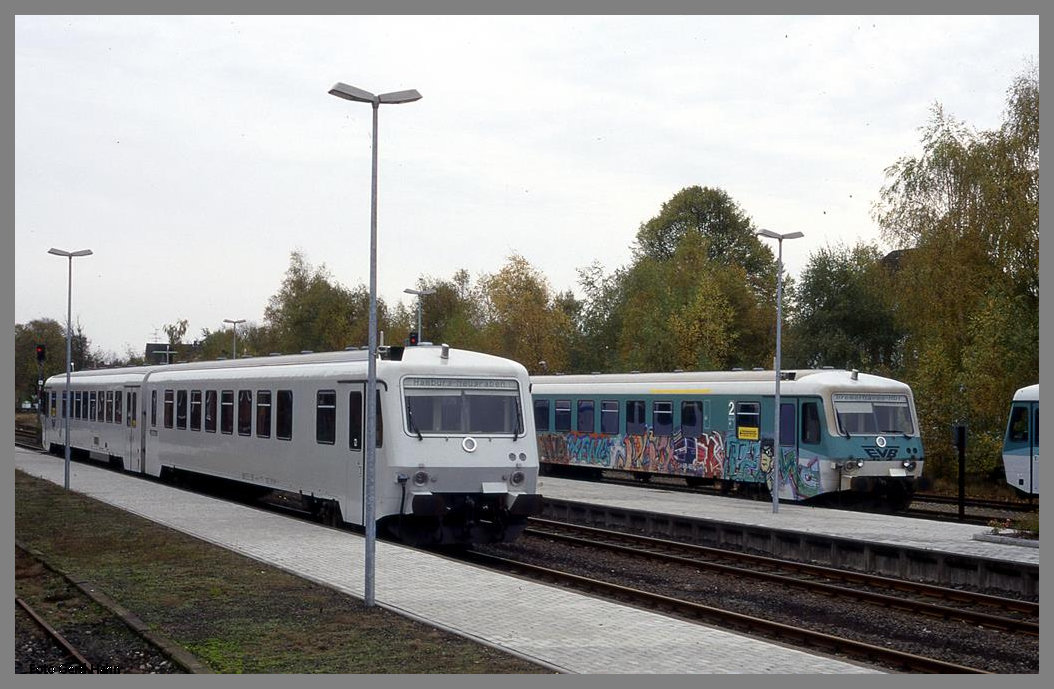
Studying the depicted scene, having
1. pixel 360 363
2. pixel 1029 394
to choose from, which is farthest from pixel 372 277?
pixel 1029 394

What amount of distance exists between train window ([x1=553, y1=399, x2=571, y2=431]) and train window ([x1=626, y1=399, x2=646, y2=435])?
9.64ft

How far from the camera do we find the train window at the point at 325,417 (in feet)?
65.8

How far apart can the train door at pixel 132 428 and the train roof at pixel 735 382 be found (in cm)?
1106

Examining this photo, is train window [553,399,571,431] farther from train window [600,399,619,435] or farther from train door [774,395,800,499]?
train door [774,395,800,499]

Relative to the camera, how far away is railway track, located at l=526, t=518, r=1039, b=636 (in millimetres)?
14828

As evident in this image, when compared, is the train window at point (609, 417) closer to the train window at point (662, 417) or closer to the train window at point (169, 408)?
the train window at point (662, 417)

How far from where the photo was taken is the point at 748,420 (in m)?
27.9

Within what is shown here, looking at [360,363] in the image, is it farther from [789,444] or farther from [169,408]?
[169,408]

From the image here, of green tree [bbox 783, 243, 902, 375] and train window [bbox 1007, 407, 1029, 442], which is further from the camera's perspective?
green tree [bbox 783, 243, 902, 375]

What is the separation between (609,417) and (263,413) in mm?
11753

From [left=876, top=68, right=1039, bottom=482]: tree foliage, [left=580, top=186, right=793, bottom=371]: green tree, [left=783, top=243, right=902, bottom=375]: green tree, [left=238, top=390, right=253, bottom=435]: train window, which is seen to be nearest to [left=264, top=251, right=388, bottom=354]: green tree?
[left=580, top=186, right=793, bottom=371]: green tree

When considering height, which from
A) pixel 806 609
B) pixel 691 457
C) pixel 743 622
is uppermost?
pixel 691 457

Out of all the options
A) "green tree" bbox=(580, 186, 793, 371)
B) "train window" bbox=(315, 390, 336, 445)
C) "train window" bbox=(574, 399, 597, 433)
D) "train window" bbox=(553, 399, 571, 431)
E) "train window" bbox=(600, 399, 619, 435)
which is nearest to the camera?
"train window" bbox=(315, 390, 336, 445)

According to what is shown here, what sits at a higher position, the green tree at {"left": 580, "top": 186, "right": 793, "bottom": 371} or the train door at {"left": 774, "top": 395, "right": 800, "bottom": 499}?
the green tree at {"left": 580, "top": 186, "right": 793, "bottom": 371}
